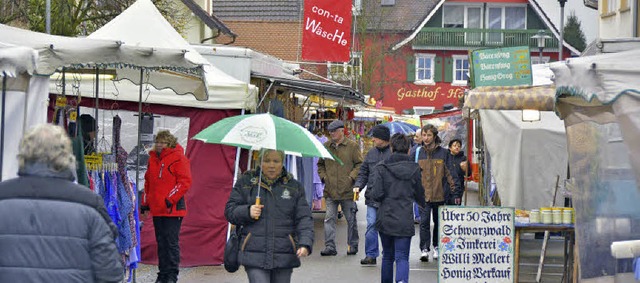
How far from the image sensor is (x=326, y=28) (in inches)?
867

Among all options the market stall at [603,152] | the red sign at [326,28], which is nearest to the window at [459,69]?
the red sign at [326,28]

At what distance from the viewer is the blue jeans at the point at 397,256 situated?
1204 centimetres

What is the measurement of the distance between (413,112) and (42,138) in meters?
60.9

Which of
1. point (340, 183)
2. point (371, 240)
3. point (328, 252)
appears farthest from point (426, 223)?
point (328, 252)

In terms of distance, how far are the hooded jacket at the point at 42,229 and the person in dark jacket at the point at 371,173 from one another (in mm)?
8102

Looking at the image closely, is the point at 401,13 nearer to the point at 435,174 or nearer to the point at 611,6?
the point at 611,6

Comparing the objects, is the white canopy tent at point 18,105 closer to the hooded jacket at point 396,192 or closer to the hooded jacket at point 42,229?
the hooded jacket at point 42,229

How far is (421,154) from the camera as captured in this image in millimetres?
15742

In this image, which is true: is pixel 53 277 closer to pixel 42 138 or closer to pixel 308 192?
pixel 42 138

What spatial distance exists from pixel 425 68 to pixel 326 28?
44.7 meters

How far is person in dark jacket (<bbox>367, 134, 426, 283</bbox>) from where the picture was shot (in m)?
12.0

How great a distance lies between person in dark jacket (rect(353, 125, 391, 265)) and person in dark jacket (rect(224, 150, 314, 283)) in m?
5.04

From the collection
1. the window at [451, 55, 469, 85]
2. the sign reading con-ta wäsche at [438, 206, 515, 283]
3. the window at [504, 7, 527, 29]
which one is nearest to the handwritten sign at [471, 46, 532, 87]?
the sign reading con-ta wäsche at [438, 206, 515, 283]

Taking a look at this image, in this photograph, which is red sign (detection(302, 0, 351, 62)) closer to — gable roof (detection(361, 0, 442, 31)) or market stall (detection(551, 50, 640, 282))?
market stall (detection(551, 50, 640, 282))
